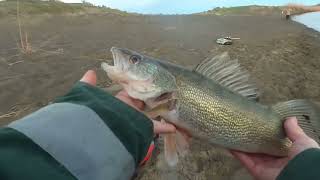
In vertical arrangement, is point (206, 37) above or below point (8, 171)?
below

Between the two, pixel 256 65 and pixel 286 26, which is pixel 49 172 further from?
pixel 286 26

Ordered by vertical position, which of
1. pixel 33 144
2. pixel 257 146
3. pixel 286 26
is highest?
pixel 33 144

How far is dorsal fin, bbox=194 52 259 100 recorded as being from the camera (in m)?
3.19

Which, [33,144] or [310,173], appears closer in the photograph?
[33,144]

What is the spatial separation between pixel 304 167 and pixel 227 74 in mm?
932

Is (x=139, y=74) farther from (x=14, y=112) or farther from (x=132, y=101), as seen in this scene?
(x=14, y=112)

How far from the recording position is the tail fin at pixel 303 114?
3.35 m

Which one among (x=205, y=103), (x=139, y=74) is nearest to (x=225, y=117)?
(x=205, y=103)

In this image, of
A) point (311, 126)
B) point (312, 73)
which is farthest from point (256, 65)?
point (311, 126)

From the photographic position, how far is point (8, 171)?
1.78 m

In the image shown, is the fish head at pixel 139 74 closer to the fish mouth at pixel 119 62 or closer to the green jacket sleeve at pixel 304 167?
the fish mouth at pixel 119 62

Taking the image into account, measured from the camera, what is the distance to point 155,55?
973 cm

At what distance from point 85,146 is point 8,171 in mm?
351

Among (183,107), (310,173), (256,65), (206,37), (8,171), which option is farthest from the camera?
(206,37)
